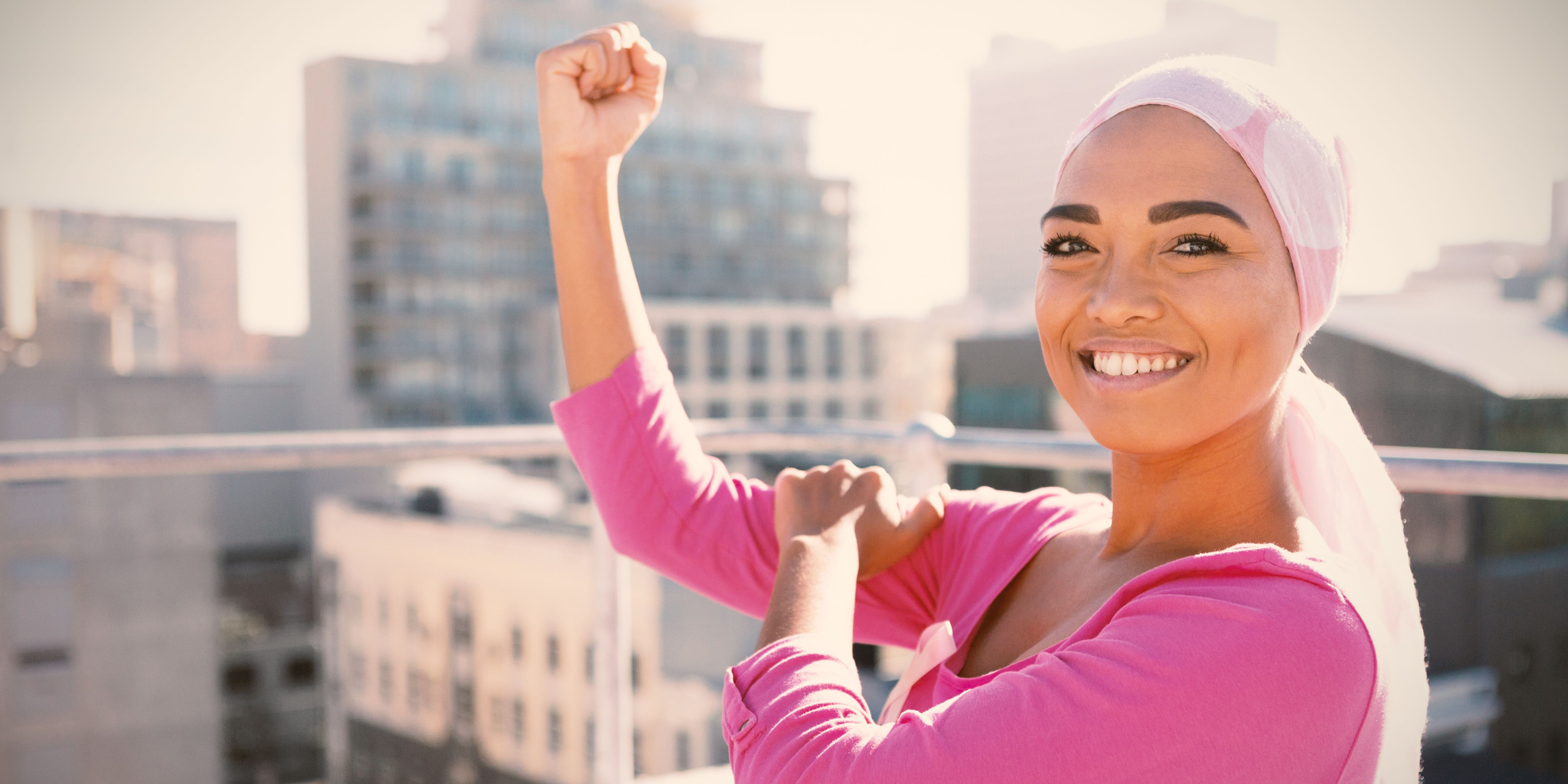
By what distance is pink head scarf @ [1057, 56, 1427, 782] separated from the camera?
2.06 feet

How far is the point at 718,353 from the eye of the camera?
4522 cm

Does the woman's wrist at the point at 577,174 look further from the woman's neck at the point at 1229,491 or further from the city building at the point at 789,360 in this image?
the city building at the point at 789,360

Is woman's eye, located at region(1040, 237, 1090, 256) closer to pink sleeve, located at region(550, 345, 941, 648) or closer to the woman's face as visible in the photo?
the woman's face

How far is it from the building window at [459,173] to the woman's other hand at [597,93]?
4520 centimetres

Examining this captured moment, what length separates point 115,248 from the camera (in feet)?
143

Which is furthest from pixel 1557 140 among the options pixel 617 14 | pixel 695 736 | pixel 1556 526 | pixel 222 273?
pixel 222 273

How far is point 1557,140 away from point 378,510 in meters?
36.5

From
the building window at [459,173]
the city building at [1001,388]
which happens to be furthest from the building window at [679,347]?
the city building at [1001,388]

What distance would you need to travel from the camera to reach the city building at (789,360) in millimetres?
44688

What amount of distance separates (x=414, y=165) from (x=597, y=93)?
1778 inches

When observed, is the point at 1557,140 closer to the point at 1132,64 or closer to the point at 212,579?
the point at 1132,64

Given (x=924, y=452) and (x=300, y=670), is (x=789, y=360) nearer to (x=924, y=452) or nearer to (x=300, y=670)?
(x=300, y=670)

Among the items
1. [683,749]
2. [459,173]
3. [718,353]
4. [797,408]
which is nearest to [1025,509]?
[683,749]

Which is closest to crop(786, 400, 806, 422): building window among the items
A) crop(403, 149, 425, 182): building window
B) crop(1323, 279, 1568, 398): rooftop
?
crop(403, 149, 425, 182): building window
